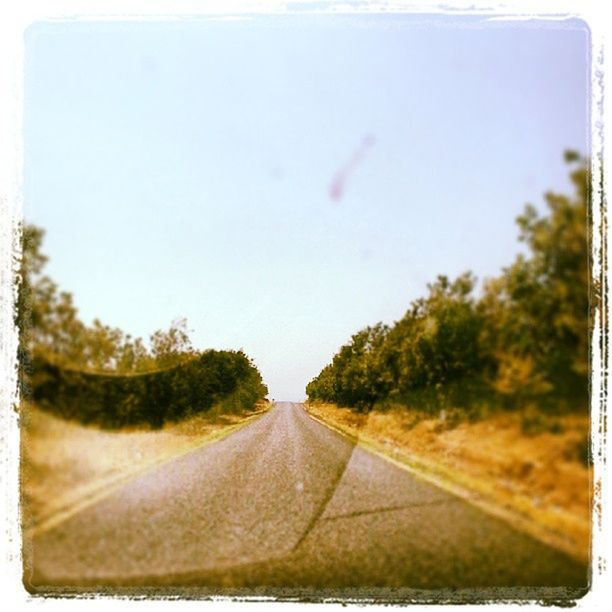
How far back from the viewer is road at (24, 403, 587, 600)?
4562 mm

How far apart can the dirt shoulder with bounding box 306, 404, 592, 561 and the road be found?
142 mm

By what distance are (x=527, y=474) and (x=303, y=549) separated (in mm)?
2219

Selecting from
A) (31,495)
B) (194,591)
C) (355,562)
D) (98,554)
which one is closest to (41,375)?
(31,495)

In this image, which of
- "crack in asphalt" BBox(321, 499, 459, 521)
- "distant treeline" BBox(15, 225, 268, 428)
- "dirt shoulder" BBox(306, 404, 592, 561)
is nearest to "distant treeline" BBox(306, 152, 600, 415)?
"dirt shoulder" BBox(306, 404, 592, 561)

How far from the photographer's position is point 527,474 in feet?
15.8

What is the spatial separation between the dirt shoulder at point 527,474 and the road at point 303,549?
0.47 feet

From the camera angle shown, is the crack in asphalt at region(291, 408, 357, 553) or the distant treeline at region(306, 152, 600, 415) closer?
the distant treeline at region(306, 152, 600, 415)

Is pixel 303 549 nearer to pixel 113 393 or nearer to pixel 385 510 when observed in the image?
pixel 385 510

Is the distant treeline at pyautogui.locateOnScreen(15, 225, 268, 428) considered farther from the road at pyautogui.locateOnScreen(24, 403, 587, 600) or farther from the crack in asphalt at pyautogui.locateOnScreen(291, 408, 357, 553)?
the crack in asphalt at pyautogui.locateOnScreen(291, 408, 357, 553)

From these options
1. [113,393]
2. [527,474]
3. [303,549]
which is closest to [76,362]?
[113,393]

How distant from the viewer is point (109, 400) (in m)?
6.32

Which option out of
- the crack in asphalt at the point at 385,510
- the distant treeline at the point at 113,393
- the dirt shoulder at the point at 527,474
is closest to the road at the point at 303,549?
the crack in asphalt at the point at 385,510

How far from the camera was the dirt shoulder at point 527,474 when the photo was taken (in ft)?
14.5

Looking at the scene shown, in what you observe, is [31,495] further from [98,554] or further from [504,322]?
[504,322]
